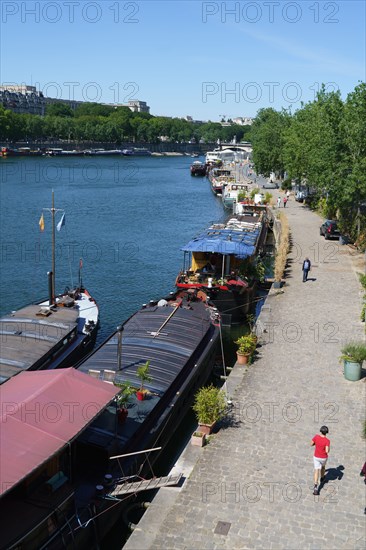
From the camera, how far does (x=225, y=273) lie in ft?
94.4

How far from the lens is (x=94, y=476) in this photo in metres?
12.8

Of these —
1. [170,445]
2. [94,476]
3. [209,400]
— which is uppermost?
[209,400]

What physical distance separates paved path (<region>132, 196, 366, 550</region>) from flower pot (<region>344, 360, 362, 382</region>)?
0.22 meters

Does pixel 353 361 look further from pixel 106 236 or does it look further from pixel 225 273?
pixel 106 236

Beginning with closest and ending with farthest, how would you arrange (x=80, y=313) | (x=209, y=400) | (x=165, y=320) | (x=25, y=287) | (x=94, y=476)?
(x=94, y=476) < (x=209, y=400) < (x=165, y=320) < (x=80, y=313) < (x=25, y=287)

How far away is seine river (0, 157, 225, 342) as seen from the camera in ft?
116

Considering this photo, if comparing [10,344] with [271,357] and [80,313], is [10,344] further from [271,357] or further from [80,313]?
[271,357]

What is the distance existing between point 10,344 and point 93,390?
684 centimetres

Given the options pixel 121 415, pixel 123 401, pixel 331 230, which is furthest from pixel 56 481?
pixel 331 230

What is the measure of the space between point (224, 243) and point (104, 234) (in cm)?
2707

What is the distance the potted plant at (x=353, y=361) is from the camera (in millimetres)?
17750

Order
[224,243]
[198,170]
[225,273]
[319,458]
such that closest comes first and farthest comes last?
[319,458], [224,243], [225,273], [198,170]

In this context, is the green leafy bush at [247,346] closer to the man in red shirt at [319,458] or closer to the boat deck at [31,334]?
the boat deck at [31,334]

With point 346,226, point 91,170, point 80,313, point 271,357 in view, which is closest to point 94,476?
point 271,357
